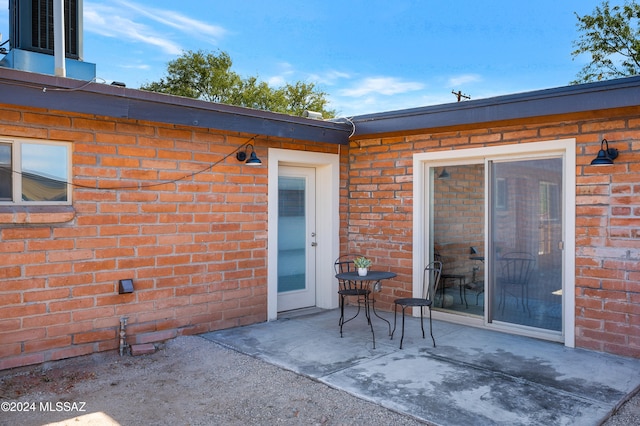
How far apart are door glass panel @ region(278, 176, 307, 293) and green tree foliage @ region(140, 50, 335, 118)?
56.6 feet

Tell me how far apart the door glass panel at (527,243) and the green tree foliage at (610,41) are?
545 inches

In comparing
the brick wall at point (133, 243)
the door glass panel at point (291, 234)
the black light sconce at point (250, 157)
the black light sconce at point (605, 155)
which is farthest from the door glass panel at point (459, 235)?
the black light sconce at point (250, 157)

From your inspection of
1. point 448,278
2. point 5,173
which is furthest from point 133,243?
point 448,278

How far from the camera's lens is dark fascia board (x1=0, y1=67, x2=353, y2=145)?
13.2 ft

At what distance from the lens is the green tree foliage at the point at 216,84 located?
23.4m

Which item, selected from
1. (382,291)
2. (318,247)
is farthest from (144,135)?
(382,291)

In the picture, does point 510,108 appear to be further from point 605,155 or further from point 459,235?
point 459,235

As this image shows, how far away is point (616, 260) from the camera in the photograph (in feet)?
15.7

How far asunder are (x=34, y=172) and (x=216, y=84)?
2016 centimetres

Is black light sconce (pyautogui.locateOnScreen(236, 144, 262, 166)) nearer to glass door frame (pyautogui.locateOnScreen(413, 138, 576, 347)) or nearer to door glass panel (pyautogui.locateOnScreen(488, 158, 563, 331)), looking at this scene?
glass door frame (pyautogui.locateOnScreen(413, 138, 576, 347))

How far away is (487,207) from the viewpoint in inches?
227

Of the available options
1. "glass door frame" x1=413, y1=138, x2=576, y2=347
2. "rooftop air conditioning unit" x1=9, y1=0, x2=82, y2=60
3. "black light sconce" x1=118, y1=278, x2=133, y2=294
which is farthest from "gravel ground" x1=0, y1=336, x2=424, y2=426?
"rooftop air conditioning unit" x1=9, y1=0, x2=82, y2=60

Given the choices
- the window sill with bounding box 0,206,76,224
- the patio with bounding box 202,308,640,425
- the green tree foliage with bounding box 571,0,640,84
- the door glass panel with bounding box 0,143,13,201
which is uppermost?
the green tree foliage with bounding box 571,0,640,84

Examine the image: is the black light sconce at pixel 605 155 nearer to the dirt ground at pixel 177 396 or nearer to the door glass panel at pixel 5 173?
the dirt ground at pixel 177 396
